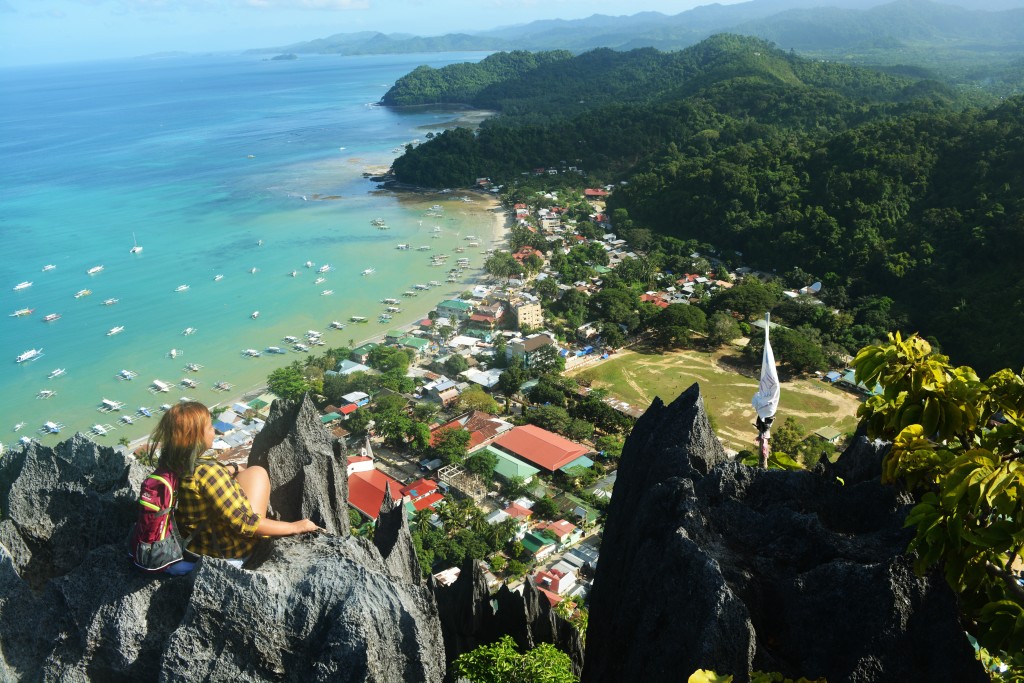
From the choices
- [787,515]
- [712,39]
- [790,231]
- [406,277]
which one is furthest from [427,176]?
[712,39]

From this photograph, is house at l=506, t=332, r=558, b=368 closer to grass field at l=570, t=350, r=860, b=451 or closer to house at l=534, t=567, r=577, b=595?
grass field at l=570, t=350, r=860, b=451

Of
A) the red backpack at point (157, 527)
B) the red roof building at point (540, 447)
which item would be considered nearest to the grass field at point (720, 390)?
the red roof building at point (540, 447)

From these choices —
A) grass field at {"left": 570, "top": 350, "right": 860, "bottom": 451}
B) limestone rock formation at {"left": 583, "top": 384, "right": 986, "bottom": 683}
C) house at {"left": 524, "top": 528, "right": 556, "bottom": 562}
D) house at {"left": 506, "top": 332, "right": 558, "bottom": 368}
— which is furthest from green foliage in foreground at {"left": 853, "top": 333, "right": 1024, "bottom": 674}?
house at {"left": 506, "top": 332, "right": 558, "bottom": 368}

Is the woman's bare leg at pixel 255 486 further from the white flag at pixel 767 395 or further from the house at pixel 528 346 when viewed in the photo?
the house at pixel 528 346

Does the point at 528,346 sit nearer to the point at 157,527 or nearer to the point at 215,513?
the point at 215,513

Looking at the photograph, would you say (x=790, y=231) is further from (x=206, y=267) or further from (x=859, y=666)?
(x=859, y=666)

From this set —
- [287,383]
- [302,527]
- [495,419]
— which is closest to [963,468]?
[302,527]
